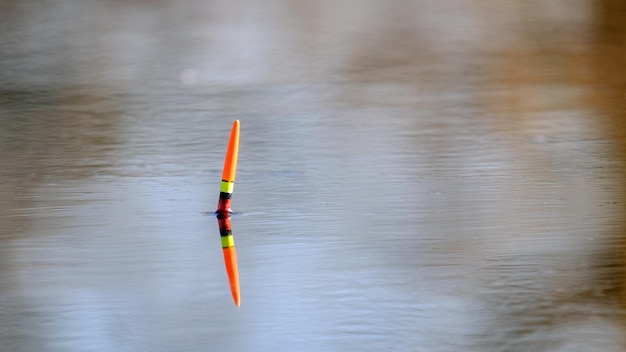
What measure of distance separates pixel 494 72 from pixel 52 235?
23.7ft

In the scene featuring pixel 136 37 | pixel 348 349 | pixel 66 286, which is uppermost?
pixel 136 37

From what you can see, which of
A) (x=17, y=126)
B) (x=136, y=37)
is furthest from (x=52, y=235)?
(x=136, y=37)

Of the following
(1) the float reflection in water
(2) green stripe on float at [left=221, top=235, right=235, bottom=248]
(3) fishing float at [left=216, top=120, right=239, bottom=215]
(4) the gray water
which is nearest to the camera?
(4) the gray water

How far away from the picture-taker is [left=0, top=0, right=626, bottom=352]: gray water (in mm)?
5621

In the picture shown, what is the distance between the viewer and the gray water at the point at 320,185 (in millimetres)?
5621

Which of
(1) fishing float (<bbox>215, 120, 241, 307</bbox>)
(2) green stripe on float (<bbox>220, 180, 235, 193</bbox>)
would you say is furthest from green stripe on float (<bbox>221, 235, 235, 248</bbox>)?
(2) green stripe on float (<bbox>220, 180, 235, 193</bbox>)

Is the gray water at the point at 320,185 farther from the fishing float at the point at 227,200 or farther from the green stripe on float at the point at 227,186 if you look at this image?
the green stripe on float at the point at 227,186

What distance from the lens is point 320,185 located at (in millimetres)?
8688

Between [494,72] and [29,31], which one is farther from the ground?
[29,31]

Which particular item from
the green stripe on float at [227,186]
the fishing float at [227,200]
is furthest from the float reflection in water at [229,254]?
the green stripe on float at [227,186]

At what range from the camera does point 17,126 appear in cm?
1121

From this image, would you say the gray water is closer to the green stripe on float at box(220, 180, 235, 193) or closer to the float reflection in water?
the float reflection in water

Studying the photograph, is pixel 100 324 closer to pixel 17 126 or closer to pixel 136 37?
pixel 17 126

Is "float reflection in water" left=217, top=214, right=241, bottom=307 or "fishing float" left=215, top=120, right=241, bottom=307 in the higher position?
"fishing float" left=215, top=120, right=241, bottom=307
